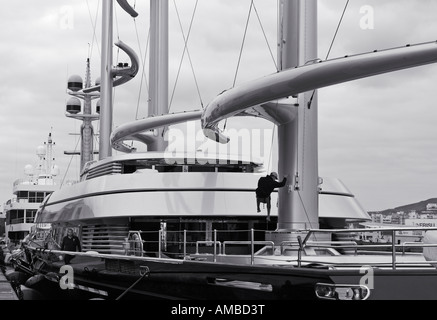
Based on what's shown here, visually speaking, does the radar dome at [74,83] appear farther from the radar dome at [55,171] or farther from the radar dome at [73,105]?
the radar dome at [55,171]

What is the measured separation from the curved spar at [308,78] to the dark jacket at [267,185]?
1.16m

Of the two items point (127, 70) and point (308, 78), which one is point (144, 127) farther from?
point (308, 78)

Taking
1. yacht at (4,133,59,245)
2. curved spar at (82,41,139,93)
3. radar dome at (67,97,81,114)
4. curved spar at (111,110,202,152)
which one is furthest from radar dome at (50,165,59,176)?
curved spar at (111,110,202,152)

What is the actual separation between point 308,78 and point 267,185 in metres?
2.47

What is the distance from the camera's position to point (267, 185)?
1373cm

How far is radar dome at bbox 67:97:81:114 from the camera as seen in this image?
148 ft

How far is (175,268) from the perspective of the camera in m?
12.4

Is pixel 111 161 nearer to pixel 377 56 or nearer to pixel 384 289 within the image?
pixel 377 56

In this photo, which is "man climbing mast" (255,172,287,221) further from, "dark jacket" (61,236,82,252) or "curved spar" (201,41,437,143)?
"dark jacket" (61,236,82,252)

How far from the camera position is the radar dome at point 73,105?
4512 cm

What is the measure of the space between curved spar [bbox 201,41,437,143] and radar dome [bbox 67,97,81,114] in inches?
1278

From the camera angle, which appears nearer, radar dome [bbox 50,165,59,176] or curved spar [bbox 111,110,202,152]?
curved spar [bbox 111,110,202,152]

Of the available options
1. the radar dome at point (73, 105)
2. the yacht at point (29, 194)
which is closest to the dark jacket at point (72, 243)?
the radar dome at point (73, 105)
